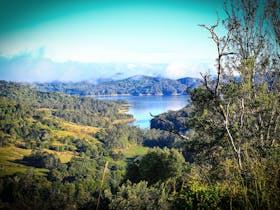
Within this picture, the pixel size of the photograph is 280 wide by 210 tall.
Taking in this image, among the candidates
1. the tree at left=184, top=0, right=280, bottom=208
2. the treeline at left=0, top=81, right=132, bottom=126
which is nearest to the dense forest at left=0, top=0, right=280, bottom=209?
the tree at left=184, top=0, right=280, bottom=208

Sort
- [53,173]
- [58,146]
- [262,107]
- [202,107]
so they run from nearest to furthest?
[262,107], [202,107], [53,173], [58,146]

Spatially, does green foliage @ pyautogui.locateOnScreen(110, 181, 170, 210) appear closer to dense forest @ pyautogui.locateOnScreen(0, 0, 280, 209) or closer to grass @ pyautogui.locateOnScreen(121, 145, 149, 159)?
dense forest @ pyautogui.locateOnScreen(0, 0, 280, 209)

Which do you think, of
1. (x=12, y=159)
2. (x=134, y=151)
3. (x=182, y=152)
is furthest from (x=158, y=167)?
(x=134, y=151)

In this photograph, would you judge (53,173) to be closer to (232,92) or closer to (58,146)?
(58,146)

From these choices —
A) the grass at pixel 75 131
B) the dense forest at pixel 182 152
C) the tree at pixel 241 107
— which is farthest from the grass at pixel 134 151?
the tree at pixel 241 107

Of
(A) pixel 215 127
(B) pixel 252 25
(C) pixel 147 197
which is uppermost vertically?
(B) pixel 252 25

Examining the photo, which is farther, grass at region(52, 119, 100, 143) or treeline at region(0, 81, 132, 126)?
treeline at region(0, 81, 132, 126)

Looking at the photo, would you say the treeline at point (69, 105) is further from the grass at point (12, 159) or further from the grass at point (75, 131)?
the grass at point (12, 159)

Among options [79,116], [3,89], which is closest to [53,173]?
[79,116]
